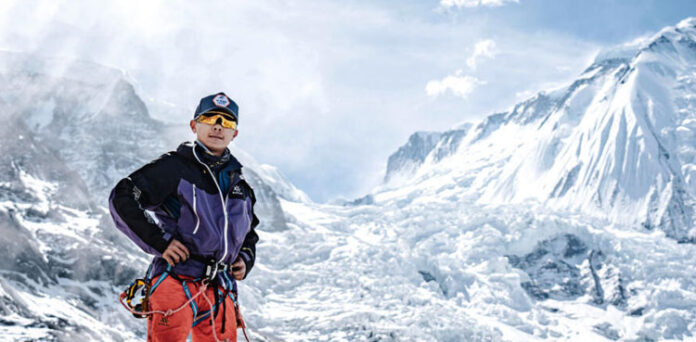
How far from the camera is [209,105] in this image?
28.2 feet

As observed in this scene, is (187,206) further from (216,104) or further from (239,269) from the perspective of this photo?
(216,104)

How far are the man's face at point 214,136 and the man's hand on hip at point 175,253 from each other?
4.53 ft

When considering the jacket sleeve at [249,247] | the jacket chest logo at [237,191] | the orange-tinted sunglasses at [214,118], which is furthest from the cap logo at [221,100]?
the jacket sleeve at [249,247]

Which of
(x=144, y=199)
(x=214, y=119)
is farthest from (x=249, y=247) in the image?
(x=214, y=119)

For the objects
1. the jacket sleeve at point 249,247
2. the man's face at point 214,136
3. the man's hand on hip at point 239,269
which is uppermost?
the man's face at point 214,136

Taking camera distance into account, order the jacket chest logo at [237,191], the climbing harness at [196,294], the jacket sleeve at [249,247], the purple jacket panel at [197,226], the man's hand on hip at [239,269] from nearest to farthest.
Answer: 1. the climbing harness at [196,294]
2. the purple jacket panel at [197,226]
3. the jacket chest logo at [237,191]
4. the man's hand on hip at [239,269]
5. the jacket sleeve at [249,247]

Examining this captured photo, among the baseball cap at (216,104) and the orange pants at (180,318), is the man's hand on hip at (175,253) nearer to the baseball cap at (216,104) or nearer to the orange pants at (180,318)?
the orange pants at (180,318)

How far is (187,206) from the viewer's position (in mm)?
8102

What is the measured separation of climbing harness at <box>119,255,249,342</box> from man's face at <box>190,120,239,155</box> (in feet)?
4.62

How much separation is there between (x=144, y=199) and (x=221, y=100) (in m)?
1.60

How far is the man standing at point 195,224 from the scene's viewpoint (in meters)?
7.76

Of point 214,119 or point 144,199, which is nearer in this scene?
point 144,199

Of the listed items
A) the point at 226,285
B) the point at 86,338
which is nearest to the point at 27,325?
the point at 86,338

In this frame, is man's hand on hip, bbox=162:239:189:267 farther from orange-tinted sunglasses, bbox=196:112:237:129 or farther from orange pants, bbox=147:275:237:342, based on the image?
orange-tinted sunglasses, bbox=196:112:237:129
